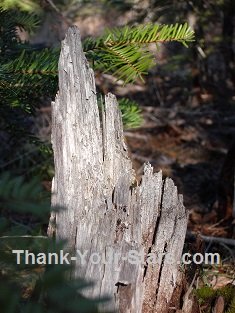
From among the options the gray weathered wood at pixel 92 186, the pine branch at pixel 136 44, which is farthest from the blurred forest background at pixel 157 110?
the gray weathered wood at pixel 92 186

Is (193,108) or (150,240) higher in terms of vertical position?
(193,108)

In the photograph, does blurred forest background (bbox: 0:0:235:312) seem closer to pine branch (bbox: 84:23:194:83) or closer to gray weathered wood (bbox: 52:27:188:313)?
pine branch (bbox: 84:23:194:83)

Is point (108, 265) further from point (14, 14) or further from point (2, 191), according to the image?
point (14, 14)

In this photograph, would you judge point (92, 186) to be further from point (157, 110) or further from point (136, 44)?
point (157, 110)

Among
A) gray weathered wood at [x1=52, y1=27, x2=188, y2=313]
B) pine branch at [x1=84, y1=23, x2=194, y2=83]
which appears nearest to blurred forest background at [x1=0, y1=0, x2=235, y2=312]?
pine branch at [x1=84, y1=23, x2=194, y2=83]

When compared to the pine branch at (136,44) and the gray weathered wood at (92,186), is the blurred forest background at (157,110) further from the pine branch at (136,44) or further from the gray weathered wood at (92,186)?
the gray weathered wood at (92,186)

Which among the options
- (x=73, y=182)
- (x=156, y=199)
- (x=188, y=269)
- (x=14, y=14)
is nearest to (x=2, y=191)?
(x=73, y=182)
